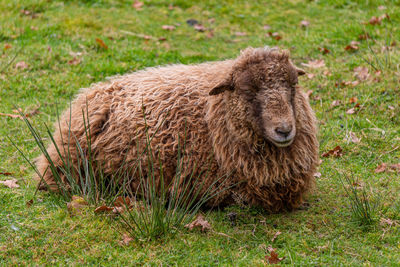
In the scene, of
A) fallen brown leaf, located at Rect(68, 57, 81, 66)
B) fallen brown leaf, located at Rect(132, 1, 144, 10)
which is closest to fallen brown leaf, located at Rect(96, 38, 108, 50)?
fallen brown leaf, located at Rect(68, 57, 81, 66)

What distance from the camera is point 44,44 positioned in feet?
32.4

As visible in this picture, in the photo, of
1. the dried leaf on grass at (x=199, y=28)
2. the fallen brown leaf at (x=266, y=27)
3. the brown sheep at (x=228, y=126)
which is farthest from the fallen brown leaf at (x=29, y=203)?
the fallen brown leaf at (x=266, y=27)

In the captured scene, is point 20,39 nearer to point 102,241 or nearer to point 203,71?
point 203,71

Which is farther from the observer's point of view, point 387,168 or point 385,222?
point 387,168

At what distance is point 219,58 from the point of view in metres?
9.60

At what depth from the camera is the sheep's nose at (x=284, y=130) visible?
4570 millimetres

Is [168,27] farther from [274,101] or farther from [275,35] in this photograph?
[274,101]

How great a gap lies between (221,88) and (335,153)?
2.19 m

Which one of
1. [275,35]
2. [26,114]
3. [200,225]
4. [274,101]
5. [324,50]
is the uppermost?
[274,101]

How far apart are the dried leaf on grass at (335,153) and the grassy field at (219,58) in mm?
77

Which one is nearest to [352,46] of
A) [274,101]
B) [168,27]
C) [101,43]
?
[168,27]

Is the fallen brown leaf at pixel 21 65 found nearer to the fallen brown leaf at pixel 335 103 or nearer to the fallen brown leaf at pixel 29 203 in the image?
the fallen brown leaf at pixel 29 203

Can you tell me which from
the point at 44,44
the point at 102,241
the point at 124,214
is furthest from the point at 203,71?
the point at 44,44

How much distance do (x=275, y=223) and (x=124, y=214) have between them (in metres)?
1.53
